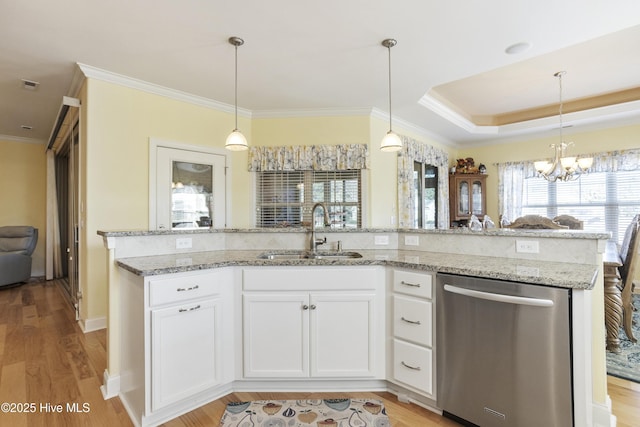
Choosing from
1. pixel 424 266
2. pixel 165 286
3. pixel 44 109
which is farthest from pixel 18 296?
pixel 424 266


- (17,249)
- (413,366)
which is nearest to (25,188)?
(17,249)

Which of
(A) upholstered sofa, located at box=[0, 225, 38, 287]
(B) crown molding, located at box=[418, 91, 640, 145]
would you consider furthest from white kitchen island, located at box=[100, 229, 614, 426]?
(A) upholstered sofa, located at box=[0, 225, 38, 287]

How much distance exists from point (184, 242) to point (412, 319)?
5.99 feet

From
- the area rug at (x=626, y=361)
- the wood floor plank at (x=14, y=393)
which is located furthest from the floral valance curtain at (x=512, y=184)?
the wood floor plank at (x=14, y=393)

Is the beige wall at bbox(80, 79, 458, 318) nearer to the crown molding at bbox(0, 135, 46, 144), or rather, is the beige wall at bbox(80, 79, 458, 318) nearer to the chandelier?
the chandelier

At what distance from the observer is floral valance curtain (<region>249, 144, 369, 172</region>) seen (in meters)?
4.12

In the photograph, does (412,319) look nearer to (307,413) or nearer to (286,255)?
(307,413)

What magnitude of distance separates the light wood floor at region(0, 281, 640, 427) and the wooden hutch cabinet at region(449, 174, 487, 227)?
4123mm

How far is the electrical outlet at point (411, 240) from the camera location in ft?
8.41

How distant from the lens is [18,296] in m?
4.48

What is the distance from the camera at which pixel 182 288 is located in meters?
1.82

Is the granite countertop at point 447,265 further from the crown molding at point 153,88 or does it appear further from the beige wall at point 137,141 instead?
the crown molding at point 153,88

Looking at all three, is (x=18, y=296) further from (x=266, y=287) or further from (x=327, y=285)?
(x=327, y=285)

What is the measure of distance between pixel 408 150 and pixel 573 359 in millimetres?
3879
